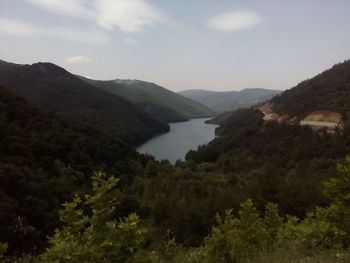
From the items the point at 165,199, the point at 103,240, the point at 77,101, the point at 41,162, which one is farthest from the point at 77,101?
the point at 103,240

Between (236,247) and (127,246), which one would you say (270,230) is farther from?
(127,246)

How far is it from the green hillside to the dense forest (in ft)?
159

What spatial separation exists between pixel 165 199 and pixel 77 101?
118m

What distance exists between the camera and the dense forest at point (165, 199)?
4582mm

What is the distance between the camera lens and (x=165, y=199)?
33719mm

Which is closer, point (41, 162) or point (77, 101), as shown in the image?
point (41, 162)

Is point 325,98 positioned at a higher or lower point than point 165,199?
higher

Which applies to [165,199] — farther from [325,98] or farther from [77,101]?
[77,101]

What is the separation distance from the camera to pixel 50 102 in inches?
4911

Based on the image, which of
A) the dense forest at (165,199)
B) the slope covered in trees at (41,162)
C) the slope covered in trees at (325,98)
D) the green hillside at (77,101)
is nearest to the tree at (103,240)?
the dense forest at (165,199)

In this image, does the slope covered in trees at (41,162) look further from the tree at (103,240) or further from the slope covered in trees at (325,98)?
the slope covered in trees at (325,98)

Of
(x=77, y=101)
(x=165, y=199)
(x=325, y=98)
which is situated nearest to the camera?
(x=165, y=199)

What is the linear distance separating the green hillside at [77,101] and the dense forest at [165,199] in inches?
1914

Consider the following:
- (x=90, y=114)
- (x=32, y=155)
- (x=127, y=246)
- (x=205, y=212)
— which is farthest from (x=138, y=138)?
(x=127, y=246)
